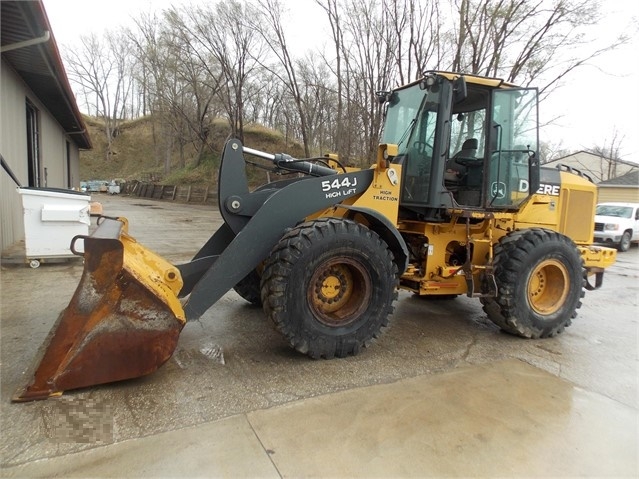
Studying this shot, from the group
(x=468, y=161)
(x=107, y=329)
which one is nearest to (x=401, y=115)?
(x=468, y=161)

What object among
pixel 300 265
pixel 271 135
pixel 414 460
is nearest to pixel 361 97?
pixel 271 135

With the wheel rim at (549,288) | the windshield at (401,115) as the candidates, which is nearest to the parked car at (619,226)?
the wheel rim at (549,288)

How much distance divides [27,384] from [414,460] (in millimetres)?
2516

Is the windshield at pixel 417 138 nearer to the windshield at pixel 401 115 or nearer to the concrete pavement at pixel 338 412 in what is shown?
the windshield at pixel 401 115

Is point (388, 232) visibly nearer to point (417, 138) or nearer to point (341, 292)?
point (341, 292)

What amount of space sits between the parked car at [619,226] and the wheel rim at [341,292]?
1421 centimetres

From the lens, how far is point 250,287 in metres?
4.82

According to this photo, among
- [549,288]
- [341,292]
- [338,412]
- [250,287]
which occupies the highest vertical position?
[341,292]

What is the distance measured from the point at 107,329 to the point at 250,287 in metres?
2.24

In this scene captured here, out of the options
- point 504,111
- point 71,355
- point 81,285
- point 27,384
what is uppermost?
point 504,111

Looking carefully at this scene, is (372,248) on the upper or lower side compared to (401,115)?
lower

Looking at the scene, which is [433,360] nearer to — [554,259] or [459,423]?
[459,423]

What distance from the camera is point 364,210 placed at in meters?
3.74

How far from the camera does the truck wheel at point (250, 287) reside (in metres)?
4.76
